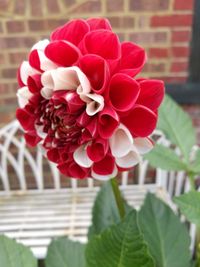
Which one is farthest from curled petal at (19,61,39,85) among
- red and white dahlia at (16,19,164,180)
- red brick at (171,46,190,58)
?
red brick at (171,46,190,58)

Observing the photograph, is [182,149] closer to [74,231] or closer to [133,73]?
[133,73]

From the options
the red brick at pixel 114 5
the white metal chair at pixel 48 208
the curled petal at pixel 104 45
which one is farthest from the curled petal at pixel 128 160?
the red brick at pixel 114 5

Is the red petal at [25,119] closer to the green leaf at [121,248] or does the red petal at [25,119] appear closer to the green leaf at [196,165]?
the green leaf at [121,248]

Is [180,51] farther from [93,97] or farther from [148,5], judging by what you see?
[93,97]

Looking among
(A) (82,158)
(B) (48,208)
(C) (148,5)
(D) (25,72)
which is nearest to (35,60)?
(D) (25,72)

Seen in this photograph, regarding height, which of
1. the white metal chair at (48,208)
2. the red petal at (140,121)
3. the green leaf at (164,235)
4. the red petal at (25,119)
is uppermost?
the red petal at (140,121)
